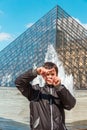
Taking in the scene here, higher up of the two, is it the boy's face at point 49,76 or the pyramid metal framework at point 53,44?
the pyramid metal framework at point 53,44

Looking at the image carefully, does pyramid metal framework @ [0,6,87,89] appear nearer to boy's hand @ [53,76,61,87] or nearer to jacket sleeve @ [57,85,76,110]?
jacket sleeve @ [57,85,76,110]

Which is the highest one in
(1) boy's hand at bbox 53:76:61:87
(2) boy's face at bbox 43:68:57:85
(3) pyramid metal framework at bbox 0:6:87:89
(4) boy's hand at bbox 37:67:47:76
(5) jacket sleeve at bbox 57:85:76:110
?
(3) pyramid metal framework at bbox 0:6:87:89

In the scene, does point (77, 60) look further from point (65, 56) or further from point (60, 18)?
point (60, 18)

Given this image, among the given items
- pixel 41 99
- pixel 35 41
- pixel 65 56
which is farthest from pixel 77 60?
pixel 41 99

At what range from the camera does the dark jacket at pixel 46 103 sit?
13.4 ft

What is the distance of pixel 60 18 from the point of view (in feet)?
203

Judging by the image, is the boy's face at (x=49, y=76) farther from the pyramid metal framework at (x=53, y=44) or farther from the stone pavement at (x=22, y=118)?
the pyramid metal framework at (x=53, y=44)

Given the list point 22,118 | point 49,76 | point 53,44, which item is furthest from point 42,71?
point 53,44

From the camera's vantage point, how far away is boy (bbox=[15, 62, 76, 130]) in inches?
161

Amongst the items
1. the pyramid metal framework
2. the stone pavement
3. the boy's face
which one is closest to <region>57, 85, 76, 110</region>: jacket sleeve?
the boy's face

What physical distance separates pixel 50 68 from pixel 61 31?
5521 centimetres

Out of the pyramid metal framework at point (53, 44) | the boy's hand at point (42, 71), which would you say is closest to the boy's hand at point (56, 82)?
the boy's hand at point (42, 71)

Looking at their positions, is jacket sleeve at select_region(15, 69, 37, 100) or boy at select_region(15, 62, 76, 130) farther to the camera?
jacket sleeve at select_region(15, 69, 37, 100)

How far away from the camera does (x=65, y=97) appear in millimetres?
4082
